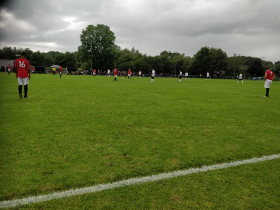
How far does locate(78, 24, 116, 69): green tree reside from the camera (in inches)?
3250

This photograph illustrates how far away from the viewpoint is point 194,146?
469 centimetres

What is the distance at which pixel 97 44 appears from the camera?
8344 cm

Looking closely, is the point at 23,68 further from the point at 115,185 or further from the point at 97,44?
the point at 97,44

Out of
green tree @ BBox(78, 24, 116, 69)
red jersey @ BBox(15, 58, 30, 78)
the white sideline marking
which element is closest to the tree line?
green tree @ BBox(78, 24, 116, 69)

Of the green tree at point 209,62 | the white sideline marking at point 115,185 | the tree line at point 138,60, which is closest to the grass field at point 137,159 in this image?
the white sideline marking at point 115,185

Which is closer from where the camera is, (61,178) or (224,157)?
(61,178)

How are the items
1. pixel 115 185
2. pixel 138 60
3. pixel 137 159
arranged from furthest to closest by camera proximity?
pixel 138 60, pixel 137 159, pixel 115 185

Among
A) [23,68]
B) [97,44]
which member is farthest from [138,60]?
Answer: [23,68]

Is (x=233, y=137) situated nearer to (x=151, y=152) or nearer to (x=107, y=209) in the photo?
(x=151, y=152)

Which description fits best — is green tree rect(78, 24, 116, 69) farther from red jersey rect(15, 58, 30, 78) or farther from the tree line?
red jersey rect(15, 58, 30, 78)

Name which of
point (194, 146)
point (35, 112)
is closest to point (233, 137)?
point (194, 146)

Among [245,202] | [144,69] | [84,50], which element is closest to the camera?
[245,202]

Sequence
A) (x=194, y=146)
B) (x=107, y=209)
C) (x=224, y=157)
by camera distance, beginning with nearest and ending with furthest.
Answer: (x=107, y=209), (x=224, y=157), (x=194, y=146)

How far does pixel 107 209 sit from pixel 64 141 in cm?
268
